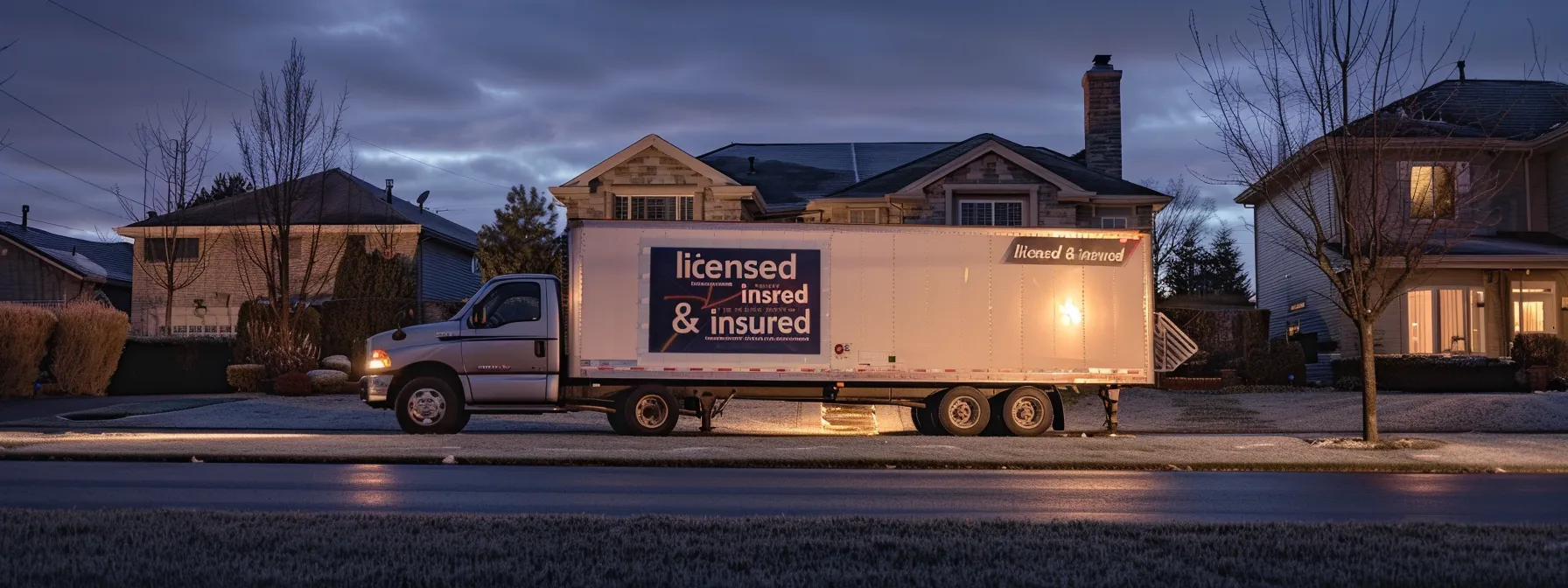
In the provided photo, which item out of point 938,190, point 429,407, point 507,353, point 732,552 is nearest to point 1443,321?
point 938,190

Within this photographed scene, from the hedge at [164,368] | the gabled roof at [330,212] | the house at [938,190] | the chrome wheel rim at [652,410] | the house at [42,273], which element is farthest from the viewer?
the house at [42,273]

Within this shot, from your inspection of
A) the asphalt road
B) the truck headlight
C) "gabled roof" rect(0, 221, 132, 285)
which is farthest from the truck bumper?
"gabled roof" rect(0, 221, 132, 285)

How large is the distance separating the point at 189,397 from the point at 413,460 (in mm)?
14471

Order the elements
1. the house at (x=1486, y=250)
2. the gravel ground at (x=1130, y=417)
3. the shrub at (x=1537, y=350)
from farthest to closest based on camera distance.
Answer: the house at (x=1486, y=250)
the shrub at (x=1537, y=350)
the gravel ground at (x=1130, y=417)

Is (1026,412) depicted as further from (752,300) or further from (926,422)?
(752,300)

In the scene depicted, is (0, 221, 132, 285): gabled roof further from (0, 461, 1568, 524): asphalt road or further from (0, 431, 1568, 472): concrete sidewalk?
(0, 461, 1568, 524): asphalt road

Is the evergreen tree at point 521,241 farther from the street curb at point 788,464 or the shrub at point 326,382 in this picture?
the street curb at point 788,464

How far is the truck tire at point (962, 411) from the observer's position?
1997cm

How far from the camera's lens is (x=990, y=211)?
31.9m

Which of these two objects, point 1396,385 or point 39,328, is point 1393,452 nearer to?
point 1396,385

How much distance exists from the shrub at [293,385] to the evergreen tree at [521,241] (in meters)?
8.05

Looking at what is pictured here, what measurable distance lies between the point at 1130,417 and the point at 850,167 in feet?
54.8

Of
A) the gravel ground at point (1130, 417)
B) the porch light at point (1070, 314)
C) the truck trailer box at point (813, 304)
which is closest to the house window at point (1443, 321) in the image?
the gravel ground at point (1130, 417)

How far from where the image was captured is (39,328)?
26.1m
